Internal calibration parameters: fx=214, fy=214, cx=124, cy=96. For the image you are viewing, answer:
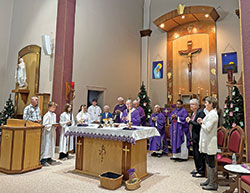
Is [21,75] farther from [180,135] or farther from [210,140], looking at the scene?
[210,140]

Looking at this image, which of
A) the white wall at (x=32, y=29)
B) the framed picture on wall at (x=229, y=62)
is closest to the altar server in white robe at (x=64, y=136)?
the white wall at (x=32, y=29)

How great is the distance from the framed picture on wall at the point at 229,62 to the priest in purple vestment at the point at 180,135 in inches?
143

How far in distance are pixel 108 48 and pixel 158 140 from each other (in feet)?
15.7

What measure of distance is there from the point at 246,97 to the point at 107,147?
2.87 meters

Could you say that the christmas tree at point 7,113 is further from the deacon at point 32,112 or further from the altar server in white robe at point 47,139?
the altar server in white robe at point 47,139

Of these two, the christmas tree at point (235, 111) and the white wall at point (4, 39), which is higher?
the white wall at point (4, 39)

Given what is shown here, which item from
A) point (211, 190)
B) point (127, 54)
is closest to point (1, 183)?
point (211, 190)

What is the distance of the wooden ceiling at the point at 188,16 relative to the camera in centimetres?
856

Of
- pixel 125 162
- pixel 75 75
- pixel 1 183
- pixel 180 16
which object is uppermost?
pixel 180 16

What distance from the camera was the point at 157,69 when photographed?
10938mm

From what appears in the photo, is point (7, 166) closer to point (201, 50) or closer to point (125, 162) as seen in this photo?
point (125, 162)

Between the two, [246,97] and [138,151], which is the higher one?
[246,97]

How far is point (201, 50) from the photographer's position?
32.0ft

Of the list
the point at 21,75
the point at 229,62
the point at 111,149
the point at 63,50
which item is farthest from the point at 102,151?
the point at 229,62
